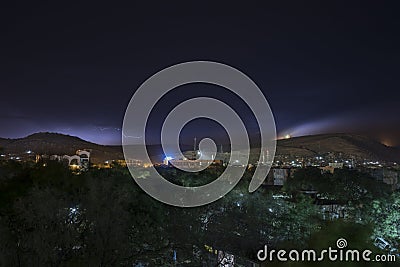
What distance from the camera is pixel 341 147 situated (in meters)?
52.2

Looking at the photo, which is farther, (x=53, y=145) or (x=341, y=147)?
(x=341, y=147)

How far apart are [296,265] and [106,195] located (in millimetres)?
3609

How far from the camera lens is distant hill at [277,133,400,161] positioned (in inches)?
1923

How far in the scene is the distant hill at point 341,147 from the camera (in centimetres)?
4884

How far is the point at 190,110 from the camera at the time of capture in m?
8.76

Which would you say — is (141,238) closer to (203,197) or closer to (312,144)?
(203,197)

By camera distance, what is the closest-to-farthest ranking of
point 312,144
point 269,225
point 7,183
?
1. point 7,183
2. point 269,225
3. point 312,144

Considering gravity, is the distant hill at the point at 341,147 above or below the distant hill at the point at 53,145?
above

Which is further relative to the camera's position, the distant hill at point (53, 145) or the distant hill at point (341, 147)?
the distant hill at point (341, 147)

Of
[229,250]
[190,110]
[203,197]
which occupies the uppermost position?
[190,110]

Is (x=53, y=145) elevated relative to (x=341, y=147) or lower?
lower

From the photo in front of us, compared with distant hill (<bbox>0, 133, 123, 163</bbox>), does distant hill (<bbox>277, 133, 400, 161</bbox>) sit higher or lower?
higher

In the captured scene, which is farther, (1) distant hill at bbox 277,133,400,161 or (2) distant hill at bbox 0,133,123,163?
(1) distant hill at bbox 277,133,400,161

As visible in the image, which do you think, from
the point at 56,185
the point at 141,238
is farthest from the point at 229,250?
the point at 56,185
